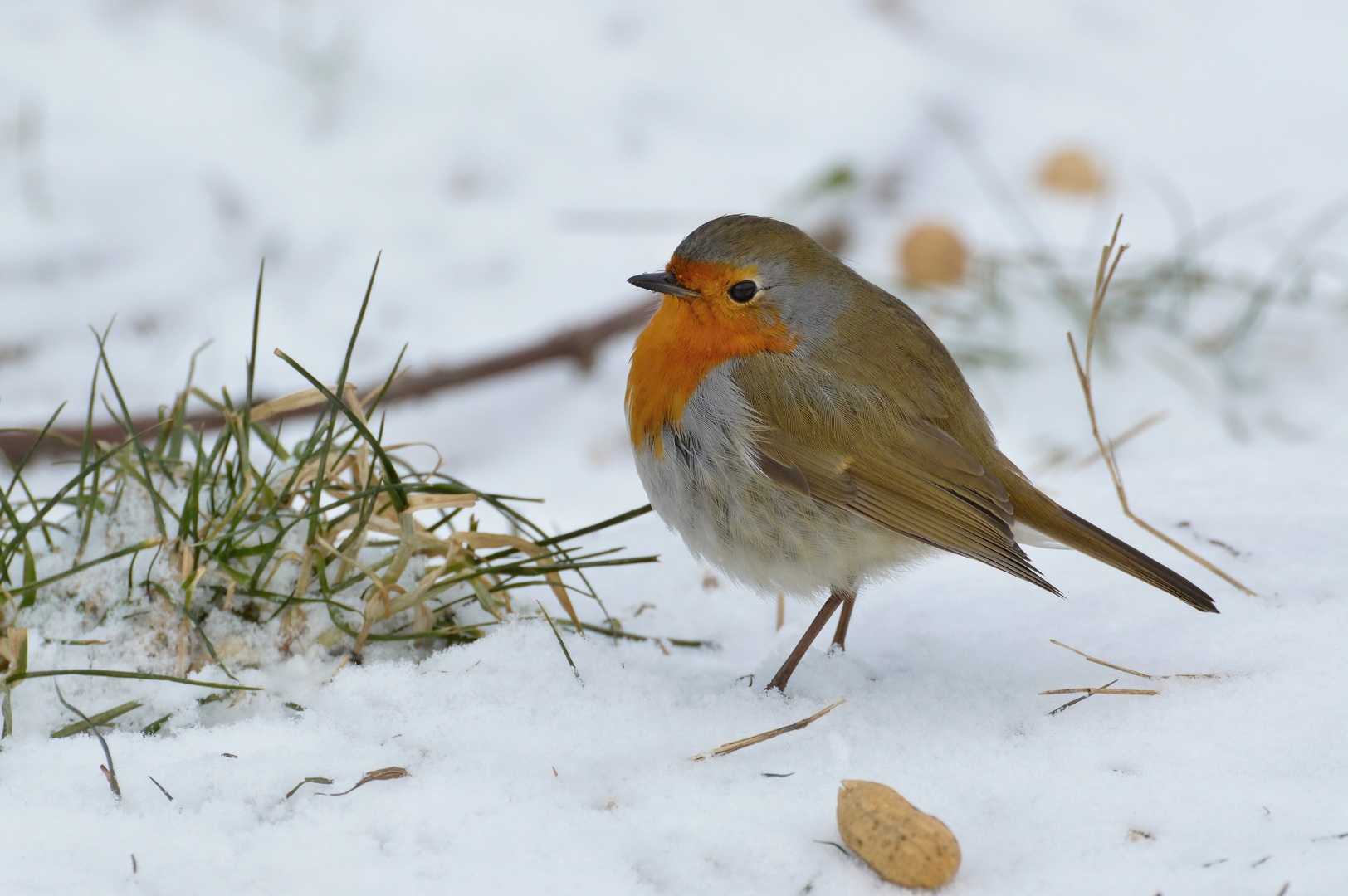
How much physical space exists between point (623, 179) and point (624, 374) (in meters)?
1.37

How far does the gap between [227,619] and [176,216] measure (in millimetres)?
3345

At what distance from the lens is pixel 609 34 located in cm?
661

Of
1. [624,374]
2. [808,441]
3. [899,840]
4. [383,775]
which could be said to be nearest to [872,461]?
[808,441]

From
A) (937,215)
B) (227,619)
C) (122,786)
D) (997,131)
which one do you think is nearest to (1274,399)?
(937,215)

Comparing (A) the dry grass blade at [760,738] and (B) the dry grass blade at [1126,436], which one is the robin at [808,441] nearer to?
(A) the dry grass blade at [760,738]

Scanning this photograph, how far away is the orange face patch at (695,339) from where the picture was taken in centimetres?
288

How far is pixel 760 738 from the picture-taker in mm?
2191

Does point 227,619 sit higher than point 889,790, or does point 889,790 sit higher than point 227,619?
point 227,619

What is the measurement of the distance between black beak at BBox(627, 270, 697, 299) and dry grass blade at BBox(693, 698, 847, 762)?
3.69 feet

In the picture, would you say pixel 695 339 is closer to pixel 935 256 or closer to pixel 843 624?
pixel 843 624

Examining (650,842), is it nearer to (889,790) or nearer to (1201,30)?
(889,790)

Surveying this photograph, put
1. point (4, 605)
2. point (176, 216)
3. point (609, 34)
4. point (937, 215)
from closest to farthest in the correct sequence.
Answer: point (4, 605)
point (176, 216)
point (937, 215)
point (609, 34)

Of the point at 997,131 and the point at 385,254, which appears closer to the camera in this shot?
the point at 385,254

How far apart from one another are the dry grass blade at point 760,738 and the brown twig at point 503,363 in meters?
2.11
